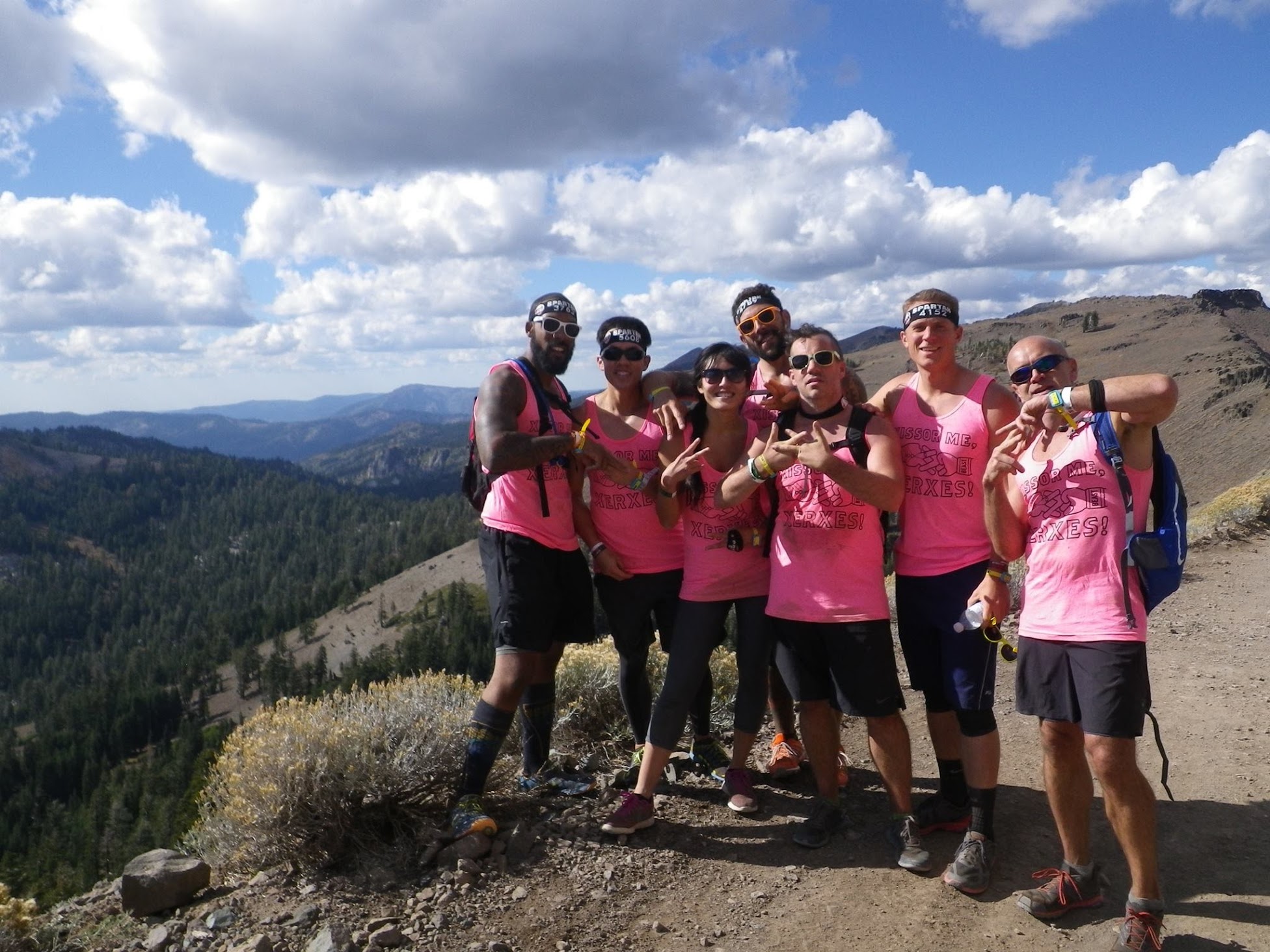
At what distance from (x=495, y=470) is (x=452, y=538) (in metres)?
135

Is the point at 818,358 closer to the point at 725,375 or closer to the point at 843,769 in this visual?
the point at 725,375

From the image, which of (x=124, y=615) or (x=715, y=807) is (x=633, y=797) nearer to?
(x=715, y=807)

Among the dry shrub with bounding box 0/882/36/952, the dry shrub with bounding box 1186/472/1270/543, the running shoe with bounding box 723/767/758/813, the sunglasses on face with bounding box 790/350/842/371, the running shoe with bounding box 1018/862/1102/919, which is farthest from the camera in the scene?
Result: the dry shrub with bounding box 1186/472/1270/543

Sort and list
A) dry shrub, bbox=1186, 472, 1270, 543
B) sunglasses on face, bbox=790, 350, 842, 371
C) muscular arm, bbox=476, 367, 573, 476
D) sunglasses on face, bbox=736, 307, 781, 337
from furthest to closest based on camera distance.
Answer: dry shrub, bbox=1186, 472, 1270, 543 < sunglasses on face, bbox=736, 307, 781, 337 < muscular arm, bbox=476, 367, 573, 476 < sunglasses on face, bbox=790, 350, 842, 371

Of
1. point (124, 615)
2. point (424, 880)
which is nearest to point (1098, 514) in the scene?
point (424, 880)

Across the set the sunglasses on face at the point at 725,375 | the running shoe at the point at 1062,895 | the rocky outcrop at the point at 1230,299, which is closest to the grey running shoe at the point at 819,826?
the running shoe at the point at 1062,895

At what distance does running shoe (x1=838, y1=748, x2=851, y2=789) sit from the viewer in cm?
461

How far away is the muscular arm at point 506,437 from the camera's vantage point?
4.16 m

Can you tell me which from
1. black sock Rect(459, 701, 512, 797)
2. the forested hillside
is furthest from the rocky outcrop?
black sock Rect(459, 701, 512, 797)

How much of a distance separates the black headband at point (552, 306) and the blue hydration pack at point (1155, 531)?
2754 mm

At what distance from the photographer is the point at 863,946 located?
3.50m

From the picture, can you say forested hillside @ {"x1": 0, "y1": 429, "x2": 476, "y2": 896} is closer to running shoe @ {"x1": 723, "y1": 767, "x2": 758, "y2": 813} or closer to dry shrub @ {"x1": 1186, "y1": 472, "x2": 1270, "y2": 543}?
running shoe @ {"x1": 723, "y1": 767, "x2": 758, "y2": 813}

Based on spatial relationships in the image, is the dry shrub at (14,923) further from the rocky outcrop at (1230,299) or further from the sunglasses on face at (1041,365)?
the rocky outcrop at (1230,299)

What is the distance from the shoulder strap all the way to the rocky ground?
1.51 meters
